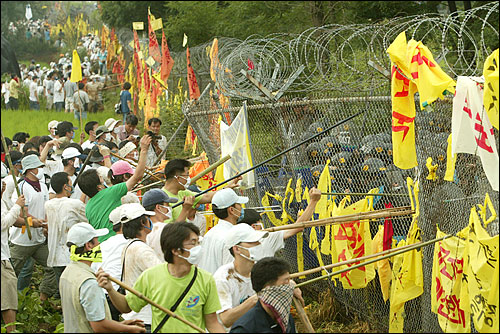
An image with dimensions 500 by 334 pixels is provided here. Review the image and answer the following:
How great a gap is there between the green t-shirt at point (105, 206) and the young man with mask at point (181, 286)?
7.79ft

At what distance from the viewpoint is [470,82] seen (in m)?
5.08

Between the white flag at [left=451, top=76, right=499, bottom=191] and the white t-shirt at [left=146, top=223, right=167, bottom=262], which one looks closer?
the white flag at [left=451, top=76, right=499, bottom=191]

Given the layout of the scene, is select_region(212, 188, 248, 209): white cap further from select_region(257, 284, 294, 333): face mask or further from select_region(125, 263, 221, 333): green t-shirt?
select_region(257, 284, 294, 333): face mask

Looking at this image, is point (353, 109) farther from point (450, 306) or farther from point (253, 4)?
point (253, 4)

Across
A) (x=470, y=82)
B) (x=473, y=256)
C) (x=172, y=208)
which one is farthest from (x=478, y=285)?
(x=172, y=208)

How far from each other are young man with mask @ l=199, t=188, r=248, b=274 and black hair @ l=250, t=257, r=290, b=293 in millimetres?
955

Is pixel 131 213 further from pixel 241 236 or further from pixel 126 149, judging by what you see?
pixel 126 149

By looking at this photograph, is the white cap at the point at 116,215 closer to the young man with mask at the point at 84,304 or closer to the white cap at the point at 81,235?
the white cap at the point at 81,235

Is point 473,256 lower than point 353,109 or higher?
lower

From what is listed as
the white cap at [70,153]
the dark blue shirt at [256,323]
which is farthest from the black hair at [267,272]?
the white cap at [70,153]

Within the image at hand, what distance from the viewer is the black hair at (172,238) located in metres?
4.56

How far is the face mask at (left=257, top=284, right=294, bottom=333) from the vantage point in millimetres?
4469

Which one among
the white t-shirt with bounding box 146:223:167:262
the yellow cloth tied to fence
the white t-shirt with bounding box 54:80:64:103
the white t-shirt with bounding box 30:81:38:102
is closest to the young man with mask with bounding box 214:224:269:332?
the white t-shirt with bounding box 146:223:167:262

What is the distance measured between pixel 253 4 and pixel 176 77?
10.9 ft
